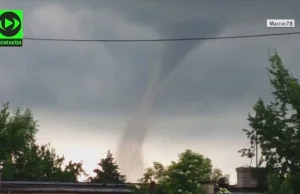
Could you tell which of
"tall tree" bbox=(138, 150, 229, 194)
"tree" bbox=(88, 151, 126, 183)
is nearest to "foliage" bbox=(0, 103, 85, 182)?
"tree" bbox=(88, 151, 126, 183)

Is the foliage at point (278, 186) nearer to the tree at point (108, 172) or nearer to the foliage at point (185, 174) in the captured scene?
the foliage at point (185, 174)

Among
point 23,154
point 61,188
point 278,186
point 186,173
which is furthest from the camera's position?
point 23,154

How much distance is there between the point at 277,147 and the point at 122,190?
1369 cm

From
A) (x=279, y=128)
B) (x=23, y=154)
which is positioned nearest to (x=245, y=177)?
(x=279, y=128)

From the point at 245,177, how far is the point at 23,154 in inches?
1415

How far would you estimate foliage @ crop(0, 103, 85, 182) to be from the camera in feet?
252

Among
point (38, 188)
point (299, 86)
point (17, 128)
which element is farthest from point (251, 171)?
point (17, 128)

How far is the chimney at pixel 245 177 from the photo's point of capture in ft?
166

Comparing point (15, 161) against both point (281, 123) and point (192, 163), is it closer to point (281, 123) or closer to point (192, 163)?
point (192, 163)

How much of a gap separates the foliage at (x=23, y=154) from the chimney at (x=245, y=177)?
32062 mm

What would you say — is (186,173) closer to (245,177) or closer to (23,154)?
(245,177)

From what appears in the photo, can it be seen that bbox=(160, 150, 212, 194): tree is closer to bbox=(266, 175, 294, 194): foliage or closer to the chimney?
the chimney

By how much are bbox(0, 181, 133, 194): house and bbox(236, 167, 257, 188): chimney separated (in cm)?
999

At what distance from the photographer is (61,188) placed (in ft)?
145
